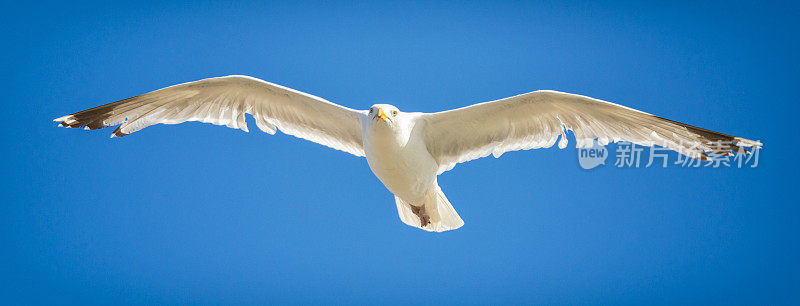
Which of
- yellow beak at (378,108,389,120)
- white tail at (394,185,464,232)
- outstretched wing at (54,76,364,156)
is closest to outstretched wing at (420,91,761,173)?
white tail at (394,185,464,232)

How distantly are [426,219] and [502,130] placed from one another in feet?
3.86

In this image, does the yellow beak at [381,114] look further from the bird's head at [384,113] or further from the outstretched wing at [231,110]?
the outstretched wing at [231,110]

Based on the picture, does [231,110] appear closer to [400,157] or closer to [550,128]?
[400,157]

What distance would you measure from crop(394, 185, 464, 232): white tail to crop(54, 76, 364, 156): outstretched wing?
79cm

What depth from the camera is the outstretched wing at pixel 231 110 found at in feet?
17.9

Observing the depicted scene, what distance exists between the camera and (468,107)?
5059 mm

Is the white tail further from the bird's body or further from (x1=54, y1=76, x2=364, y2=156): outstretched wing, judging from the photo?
(x1=54, y1=76, x2=364, y2=156): outstretched wing

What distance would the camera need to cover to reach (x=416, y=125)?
519 cm

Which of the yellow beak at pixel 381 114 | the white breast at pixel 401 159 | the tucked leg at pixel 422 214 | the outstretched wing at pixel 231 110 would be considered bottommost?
the tucked leg at pixel 422 214

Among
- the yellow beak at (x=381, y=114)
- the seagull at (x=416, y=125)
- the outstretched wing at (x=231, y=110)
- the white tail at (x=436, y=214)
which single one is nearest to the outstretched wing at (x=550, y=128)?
the seagull at (x=416, y=125)

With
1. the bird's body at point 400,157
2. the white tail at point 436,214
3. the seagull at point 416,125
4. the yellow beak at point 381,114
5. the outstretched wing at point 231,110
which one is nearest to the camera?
the yellow beak at point 381,114

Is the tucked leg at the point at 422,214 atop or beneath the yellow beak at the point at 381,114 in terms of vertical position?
beneath

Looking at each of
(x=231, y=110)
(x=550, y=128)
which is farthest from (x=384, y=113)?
(x=231, y=110)

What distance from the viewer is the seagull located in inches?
196
